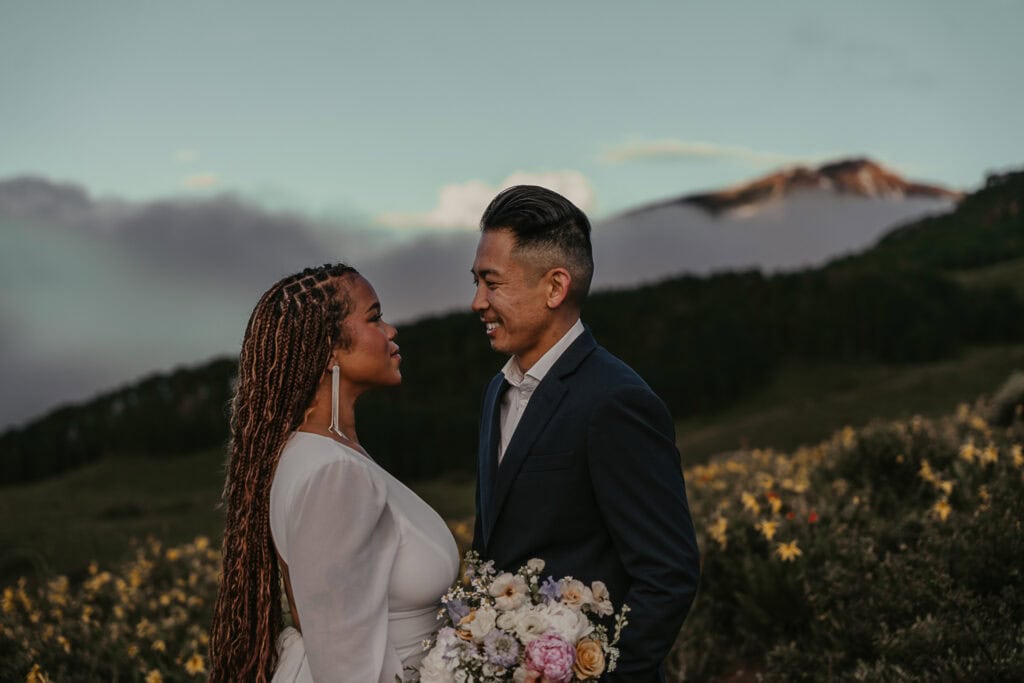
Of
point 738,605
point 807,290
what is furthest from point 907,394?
point 738,605

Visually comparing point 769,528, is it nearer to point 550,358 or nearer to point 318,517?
point 550,358

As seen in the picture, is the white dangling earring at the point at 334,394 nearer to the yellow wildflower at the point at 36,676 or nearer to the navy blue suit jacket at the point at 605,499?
the navy blue suit jacket at the point at 605,499

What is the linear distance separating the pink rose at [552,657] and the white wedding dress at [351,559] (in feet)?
1.58

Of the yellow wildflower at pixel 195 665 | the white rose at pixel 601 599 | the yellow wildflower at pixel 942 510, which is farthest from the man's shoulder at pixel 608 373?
the yellow wildflower at pixel 942 510

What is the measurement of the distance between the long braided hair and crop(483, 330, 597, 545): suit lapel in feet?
2.17

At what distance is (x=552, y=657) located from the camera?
2.59 m

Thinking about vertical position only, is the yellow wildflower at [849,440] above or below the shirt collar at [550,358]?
below

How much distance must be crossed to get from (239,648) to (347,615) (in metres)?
0.69

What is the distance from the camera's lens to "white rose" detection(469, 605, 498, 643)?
2721 mm

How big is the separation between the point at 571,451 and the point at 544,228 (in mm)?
751

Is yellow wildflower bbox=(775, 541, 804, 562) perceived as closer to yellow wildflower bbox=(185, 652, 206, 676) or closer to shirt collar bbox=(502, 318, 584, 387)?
shirt collar bbox=(502, 318, 584, 387)

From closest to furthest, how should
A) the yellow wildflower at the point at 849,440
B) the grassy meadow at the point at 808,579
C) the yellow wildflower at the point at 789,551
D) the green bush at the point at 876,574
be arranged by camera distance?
the green bush at the point at 876,574 < the grassy meadow at the point at 808,579 < the yellow wildflower at the point at 789,551 < the yellow wildflower at the point at 849,440

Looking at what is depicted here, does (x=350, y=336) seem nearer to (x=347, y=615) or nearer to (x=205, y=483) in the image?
(x=347, y=615)

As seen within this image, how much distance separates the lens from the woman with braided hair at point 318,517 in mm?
2689
